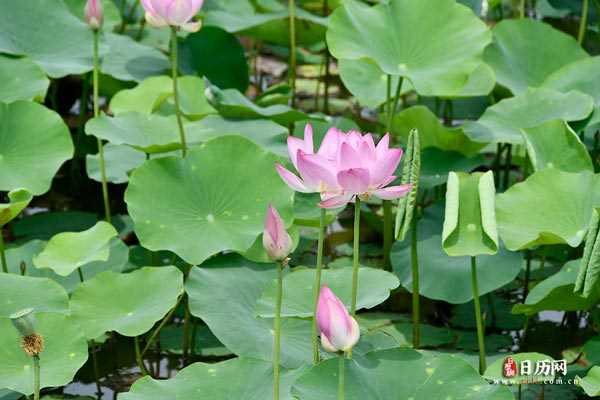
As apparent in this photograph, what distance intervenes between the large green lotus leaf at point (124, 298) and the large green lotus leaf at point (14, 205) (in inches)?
10.3

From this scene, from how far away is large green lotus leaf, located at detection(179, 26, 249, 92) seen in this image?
3.23 metres

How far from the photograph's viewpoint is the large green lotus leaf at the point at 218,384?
1.75 m

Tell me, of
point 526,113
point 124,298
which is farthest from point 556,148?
point 124,298

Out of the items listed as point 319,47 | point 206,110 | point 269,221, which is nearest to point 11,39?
point 206,110

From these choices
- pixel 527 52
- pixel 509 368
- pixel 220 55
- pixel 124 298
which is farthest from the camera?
pixel 220 55

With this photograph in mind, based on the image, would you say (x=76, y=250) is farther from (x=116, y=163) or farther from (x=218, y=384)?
(x=218, y=384)

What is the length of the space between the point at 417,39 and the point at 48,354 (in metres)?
1.22

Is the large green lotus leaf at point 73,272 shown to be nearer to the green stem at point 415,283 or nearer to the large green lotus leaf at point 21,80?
the large green lotus leaf at point 21,80

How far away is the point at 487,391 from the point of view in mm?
1717

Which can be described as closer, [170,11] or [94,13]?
[170,11]

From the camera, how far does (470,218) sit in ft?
6.94

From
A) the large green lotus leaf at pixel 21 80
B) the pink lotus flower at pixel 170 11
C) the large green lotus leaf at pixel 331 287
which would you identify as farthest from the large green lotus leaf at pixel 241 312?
the large green lotus leaf at pixel 21 80

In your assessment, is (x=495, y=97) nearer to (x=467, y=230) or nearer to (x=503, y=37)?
(x=503, y=37)

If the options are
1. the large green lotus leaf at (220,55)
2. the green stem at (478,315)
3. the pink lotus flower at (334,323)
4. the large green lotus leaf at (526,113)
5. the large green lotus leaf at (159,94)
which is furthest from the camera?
the large green lotus leaf at (220,55)
